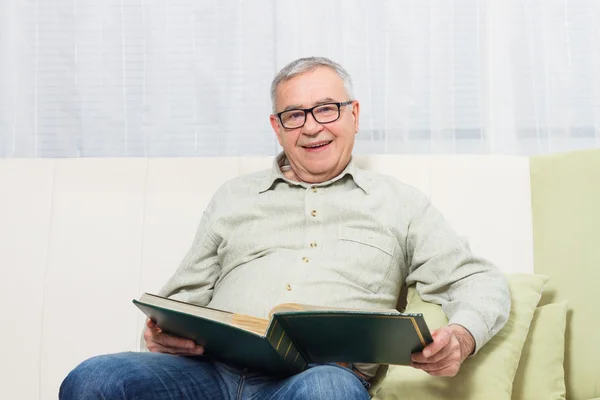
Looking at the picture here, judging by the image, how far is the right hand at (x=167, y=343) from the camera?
4.99 ft

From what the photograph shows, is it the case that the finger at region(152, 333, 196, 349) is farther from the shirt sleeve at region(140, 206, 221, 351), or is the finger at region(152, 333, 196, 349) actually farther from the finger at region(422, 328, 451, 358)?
the finger at region(422, 328, 451, 358)

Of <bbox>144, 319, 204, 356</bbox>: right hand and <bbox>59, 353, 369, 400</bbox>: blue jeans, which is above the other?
<bbox>144, 319, 204, 356</bbox>: right hand

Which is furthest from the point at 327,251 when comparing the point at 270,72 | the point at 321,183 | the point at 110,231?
the point at 270,72

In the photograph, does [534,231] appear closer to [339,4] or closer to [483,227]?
[483,227]

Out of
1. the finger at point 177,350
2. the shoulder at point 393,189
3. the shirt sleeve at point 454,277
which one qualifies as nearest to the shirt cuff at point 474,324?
the shirt sleeve at point 454,277

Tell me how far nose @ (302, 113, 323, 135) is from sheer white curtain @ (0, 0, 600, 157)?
0.62 metres

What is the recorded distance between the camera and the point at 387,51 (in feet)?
8.02

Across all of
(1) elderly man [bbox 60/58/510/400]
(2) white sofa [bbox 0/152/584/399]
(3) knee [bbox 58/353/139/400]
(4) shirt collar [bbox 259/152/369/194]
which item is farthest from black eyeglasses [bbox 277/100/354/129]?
(3) knee [bbox 58/353/139/400]

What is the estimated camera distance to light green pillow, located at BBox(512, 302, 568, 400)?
65.2 inches

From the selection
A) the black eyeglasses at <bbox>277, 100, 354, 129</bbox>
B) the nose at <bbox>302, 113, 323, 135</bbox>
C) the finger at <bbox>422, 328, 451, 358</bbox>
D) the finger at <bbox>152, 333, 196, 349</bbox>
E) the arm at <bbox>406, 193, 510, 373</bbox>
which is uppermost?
the black eyeglasses at <bbox>277, 100, 354, 129</bbox>

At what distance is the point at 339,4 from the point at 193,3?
0.49m

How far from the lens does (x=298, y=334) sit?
132cm

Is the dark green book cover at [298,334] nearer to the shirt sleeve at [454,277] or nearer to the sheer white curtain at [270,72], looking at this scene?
the shirt sleeve at [454,277]

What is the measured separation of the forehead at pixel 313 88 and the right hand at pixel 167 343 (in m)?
0.65
